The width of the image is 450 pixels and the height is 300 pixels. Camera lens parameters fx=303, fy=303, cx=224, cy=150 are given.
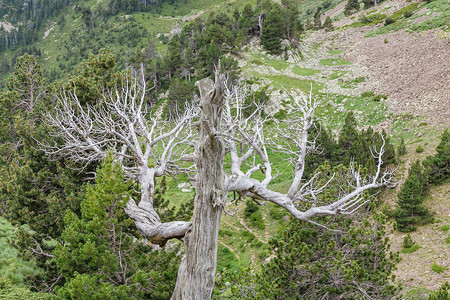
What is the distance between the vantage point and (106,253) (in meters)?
7.23

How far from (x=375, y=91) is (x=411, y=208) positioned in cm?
2097

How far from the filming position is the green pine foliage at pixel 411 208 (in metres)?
14.8

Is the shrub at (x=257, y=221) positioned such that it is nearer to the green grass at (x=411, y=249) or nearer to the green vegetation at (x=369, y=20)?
the green grass at (x=411, y=249)

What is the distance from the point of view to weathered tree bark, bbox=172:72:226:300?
222 inches

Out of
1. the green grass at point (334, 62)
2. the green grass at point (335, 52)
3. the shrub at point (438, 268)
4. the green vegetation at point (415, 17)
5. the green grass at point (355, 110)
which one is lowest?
the shrub at point (438, 268)

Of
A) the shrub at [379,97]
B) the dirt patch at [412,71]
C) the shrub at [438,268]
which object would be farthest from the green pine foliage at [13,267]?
the shrub at [379,97]

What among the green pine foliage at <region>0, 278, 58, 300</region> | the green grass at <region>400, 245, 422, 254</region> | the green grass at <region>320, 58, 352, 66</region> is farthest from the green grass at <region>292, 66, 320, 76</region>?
the green pine foliage at <region>0, 278, 58, 300</region>

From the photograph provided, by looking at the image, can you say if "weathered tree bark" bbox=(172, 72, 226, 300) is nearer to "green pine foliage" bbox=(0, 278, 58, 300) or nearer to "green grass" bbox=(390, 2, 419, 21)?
"green pine foliage" bbox=(0, 278, 58, 300)

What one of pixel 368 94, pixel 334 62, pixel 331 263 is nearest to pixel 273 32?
pixel 334 62

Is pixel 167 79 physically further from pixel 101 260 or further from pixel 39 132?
pixel 101 260

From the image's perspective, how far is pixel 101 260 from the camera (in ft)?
23.9

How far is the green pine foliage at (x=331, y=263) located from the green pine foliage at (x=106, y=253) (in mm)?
3141

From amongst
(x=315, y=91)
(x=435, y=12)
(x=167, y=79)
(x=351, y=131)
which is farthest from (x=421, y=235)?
(x=167, y=79)

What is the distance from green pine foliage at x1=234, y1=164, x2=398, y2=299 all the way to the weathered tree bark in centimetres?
310
